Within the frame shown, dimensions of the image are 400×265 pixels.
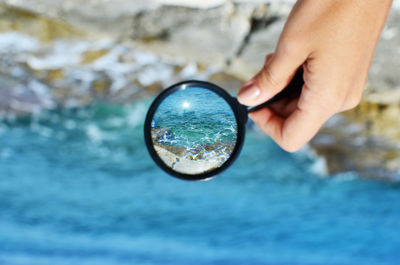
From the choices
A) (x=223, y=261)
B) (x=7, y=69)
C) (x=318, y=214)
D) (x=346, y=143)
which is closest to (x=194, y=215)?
(x=223, y=261)

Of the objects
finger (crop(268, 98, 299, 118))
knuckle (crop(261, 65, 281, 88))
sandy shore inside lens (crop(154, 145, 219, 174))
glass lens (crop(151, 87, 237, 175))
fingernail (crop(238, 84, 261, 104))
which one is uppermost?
finger (crop(268, 98, 299, 118))

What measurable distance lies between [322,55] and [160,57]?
207cm

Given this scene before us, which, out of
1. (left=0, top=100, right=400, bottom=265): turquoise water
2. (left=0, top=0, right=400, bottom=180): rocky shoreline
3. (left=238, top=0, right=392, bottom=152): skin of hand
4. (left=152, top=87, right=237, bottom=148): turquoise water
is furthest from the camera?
(left=0, top=100, right=400, bottom=265): turquoise water

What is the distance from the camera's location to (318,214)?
3.02 metres

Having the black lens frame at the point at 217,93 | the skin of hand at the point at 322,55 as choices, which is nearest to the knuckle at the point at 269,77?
the skin of hand at the point at 322,55

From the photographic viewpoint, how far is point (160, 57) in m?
2.75

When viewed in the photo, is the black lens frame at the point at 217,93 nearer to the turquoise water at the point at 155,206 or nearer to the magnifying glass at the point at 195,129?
the magnifying glass at the point at 195,129

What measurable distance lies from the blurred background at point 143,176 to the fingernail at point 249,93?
1.55 metres

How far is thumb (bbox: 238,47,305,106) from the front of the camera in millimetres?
874

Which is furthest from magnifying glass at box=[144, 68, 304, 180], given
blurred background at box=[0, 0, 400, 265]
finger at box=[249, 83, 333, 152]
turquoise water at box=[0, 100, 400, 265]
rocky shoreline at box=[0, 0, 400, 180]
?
turquoise water at box=[0, 100, 400, 265]

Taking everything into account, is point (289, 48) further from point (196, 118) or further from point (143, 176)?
point (143, 176)

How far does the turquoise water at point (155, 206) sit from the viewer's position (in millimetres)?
2947

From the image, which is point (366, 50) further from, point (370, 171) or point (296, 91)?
point (370, 171)

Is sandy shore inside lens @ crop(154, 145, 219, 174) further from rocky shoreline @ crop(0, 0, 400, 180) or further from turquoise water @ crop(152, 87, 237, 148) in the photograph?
rocky shoreline @ crop(0, 0, 400, 180)
